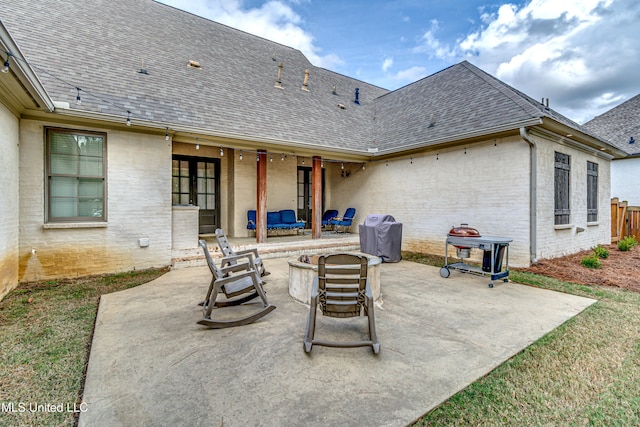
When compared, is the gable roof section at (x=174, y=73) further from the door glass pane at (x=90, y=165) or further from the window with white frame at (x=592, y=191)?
the window with white frame at (x=592, y=191)

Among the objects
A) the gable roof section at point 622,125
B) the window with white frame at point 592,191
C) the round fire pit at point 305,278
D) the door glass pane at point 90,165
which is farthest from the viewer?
the gable roof section at point 622,125

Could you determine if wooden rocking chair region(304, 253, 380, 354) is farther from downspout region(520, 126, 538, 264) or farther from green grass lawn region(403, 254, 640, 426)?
downspout region(520, 126, 538, 264)

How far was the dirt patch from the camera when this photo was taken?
528 cm

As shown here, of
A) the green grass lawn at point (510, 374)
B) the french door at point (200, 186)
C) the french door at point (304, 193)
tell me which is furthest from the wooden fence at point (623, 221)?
the french door at point (200, 186)

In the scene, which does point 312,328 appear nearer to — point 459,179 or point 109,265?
point 109,265

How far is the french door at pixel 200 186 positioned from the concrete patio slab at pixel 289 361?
5.04m

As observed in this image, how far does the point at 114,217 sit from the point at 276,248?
3.55 metres

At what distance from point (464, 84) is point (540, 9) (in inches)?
88.5

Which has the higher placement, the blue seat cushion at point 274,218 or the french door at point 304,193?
the french door at point 304,193

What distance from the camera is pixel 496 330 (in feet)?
10.6

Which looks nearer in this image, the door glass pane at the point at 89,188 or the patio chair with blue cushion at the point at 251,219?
the door glass pane at the point at 89,188

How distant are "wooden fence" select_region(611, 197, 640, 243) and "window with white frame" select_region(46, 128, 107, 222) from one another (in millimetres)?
14678

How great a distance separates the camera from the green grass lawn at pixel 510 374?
187 cm

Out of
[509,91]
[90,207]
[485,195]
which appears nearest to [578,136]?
[509,91]
